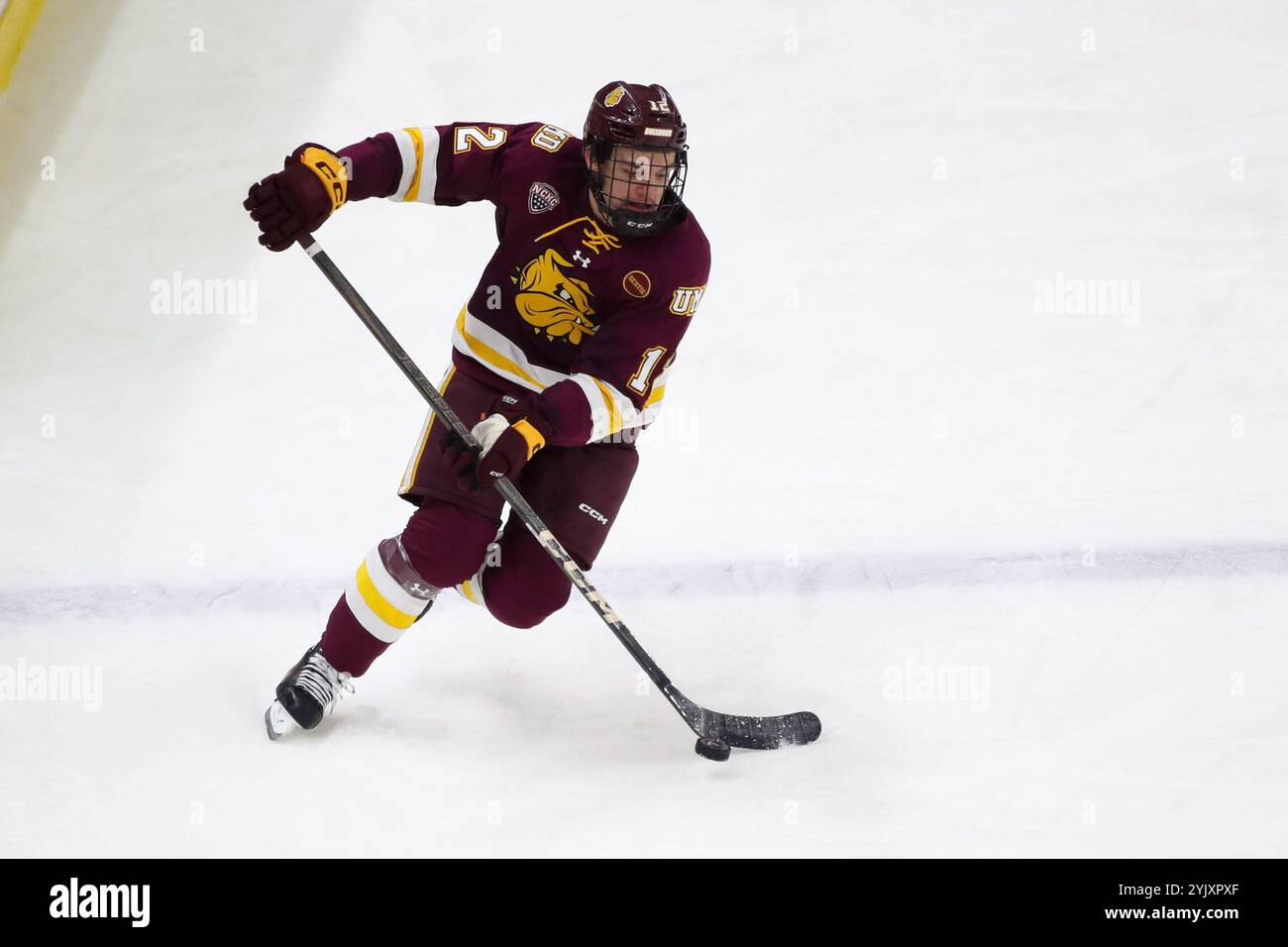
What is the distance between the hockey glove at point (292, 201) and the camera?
2.44 m

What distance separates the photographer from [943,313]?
13.3 ft

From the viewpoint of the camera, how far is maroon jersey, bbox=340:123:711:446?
8.34ft

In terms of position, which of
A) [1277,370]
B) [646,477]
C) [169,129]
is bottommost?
[646,477]

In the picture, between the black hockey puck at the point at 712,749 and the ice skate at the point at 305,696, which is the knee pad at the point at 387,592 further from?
the black hockey puck at the point at 712,749

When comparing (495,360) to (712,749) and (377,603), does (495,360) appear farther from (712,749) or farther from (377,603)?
(712,749)

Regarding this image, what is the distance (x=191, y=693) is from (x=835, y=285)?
2192mm

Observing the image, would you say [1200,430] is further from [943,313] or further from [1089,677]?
[1089,677]

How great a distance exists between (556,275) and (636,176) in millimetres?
257

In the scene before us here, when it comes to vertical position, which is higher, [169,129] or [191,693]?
[169,129]

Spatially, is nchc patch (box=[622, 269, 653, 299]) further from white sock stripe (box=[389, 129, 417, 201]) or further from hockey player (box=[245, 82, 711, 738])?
white sock stripe (box=[389, 129, 417, 201])

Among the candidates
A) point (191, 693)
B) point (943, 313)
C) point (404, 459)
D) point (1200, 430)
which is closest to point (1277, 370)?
point (1200, 430)

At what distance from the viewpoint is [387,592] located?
2.59 meters
